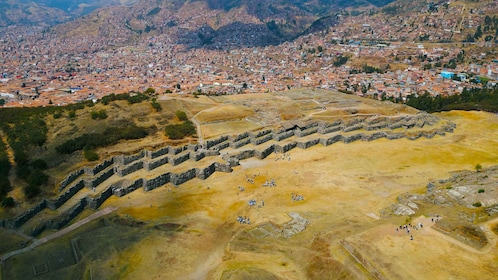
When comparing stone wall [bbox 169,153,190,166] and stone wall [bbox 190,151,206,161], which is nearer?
stone wall [bbox 169,153,190,166]

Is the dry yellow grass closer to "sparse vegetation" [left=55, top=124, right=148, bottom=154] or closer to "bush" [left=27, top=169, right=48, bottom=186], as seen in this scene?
"bush" [left=27, top=169, right=48, bottom=186]

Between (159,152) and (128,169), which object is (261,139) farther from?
(128,169)

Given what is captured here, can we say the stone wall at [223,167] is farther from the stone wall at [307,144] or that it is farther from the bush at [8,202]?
the bush at [8,202]

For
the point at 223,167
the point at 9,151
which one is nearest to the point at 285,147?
the point at 223,167

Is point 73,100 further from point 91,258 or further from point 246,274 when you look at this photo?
point 246,274

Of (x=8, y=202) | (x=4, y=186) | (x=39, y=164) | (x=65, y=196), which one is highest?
(x=39, y=164)

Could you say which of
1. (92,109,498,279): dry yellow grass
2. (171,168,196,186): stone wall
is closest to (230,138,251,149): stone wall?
(92,109,498,279): dry yellow grass
